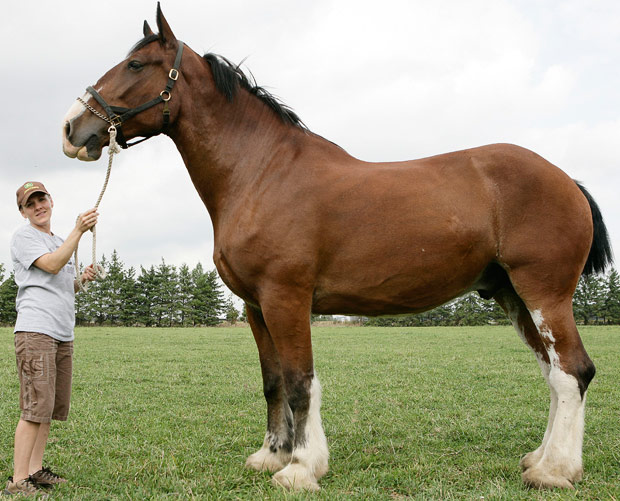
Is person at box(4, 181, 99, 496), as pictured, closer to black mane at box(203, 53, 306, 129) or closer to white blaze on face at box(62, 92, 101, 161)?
white blaze on face at box(62, 92, 101, 161)

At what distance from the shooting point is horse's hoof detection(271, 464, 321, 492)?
350cm

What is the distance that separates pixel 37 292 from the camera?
3.75 metres

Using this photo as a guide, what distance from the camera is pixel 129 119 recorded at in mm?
3914

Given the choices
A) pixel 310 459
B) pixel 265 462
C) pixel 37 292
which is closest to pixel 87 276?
pixel 37 292

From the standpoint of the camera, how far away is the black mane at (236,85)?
13.7ft

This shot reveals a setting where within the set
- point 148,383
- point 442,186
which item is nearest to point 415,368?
point 148,383

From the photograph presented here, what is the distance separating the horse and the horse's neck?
0.01 m

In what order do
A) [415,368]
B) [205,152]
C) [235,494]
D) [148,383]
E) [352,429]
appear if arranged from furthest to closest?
[415,368] → [148,383] → [352,429] → [205,152] → [235,494]

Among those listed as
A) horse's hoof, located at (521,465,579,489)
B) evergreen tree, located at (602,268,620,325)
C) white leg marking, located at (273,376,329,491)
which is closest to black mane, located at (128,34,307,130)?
white leg marking, located at (273,376,329,491)

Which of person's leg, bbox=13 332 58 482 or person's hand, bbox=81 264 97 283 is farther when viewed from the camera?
person's hand, bbox=81 264 97 283

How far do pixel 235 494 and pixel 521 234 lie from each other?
2848 millimetres

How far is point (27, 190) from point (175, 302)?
5527cm

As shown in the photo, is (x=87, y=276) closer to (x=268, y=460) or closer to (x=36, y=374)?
(x=36, y=374)

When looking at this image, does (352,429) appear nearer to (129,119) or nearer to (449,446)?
(449,446)
